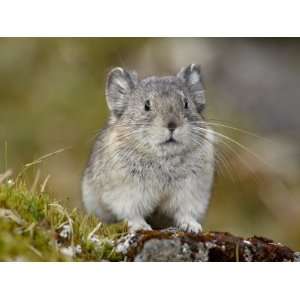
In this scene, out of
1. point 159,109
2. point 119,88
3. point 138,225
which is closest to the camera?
point 138,225

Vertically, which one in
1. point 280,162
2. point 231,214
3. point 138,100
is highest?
point 138,100

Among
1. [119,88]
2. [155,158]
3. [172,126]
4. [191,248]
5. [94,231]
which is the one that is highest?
[119,88]

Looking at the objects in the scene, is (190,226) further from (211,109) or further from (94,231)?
(211,109)

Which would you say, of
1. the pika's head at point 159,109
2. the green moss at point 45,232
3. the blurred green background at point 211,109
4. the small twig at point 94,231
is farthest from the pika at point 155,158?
the blurred green background at point 211,109

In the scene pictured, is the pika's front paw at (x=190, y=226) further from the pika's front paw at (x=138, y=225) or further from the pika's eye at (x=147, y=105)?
the pika's eye at (x=147, y=105)

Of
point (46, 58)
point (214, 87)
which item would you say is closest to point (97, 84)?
point (46, 58)

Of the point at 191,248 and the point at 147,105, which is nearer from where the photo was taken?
the point at 191,248

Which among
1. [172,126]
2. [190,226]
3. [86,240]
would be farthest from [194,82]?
[86,240]

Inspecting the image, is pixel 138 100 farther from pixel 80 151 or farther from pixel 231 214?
pixel 231 214
